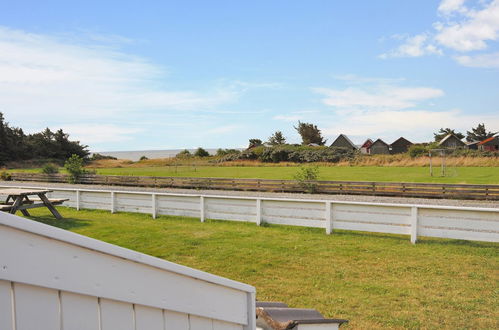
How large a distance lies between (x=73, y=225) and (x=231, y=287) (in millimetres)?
10414

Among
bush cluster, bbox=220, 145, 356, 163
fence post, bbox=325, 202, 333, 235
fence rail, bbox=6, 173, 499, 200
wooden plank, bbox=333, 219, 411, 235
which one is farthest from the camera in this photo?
bush cluster, bbox=220, 145, 356, 163

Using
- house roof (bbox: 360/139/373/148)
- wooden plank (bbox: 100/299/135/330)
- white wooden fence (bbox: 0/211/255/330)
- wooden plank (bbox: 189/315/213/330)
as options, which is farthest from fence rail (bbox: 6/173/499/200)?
house roof (bbox: 360/139/373/148)

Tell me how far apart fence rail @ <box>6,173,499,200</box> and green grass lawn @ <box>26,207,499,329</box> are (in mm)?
13928

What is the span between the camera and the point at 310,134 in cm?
9606

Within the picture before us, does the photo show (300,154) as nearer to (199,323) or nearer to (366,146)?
(366,146)

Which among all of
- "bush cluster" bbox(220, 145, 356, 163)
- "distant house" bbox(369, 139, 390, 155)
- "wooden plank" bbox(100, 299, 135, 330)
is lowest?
"wooden plank" bbox(100, 299, 135, 330)

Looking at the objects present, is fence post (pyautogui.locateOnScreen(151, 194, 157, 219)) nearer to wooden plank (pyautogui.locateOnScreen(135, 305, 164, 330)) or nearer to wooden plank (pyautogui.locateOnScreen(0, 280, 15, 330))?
wooden plank (pyautogui.locateOnScreen(135, 305, 164, 330))

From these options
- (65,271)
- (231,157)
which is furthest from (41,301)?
(231,157)

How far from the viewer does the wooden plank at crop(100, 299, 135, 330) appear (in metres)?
1.86

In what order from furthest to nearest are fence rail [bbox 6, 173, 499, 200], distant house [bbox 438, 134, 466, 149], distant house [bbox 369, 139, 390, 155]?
distant house [bbox 369, 139, 390, 155] → distant house [bbox 438, 134, 466, 149] → fence rail [bbox 6, 173, 499, 200]

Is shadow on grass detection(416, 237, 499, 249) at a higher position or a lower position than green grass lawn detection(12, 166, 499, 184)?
lower

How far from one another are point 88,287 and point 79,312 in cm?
11

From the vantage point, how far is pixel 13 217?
5.17 feet

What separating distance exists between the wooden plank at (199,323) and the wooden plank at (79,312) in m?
0.53
